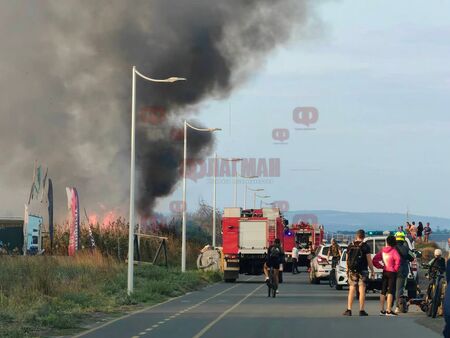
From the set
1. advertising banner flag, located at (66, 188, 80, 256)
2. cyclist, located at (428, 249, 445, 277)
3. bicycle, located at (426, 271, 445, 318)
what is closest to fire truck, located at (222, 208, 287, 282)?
advertising banner flag, located at (66, 188, 80, 256)

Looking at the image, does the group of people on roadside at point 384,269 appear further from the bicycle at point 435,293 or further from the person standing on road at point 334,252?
the person standing on road at point 334,252

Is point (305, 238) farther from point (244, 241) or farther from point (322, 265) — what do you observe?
point (322, 265)

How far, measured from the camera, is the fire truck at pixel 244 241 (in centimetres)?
4447

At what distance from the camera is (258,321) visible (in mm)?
20547

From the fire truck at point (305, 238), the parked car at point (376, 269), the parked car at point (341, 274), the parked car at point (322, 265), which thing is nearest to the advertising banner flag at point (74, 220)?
the parked car at point (322, 265)

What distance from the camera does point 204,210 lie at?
80.8 m

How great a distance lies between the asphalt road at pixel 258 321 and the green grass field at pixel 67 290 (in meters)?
0.99

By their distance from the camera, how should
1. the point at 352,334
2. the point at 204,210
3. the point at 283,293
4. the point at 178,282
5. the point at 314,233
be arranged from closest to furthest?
the point at 352,334
the point at 283,293
the point at 178,282
the point at 314,233
the point at 204,210

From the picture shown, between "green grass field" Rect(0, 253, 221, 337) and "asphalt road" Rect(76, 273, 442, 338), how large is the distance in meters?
0.99

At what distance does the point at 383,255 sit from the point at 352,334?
5.58 metres

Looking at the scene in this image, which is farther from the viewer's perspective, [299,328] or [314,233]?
[314,233]

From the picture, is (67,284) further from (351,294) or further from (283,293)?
(351,294)

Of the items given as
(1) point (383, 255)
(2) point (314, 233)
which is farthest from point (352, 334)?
(2) point (314, 233)

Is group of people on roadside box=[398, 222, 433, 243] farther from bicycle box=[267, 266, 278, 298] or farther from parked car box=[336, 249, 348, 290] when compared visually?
bicycle box=[267, 266, 278, 298]
